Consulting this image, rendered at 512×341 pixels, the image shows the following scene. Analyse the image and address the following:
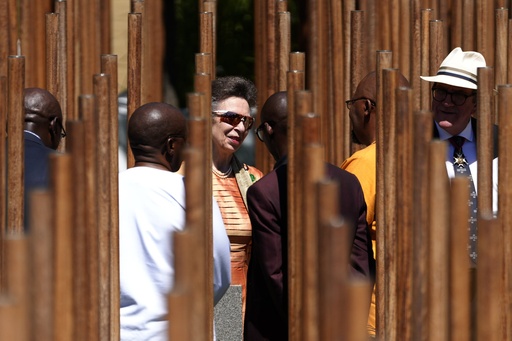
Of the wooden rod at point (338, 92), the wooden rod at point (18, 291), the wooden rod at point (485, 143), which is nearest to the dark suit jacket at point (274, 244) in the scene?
the wooden rod at point (485, 143)

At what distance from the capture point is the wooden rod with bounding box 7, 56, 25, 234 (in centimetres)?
176

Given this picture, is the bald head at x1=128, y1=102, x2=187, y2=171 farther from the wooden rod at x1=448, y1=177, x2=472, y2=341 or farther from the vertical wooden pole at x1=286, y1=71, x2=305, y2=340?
the wooden rod at x1=448, y1=177, x2=472, y2=341

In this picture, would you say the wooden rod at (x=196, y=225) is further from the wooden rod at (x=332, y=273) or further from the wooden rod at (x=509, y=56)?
the wooden rod at (x=509, y=56)

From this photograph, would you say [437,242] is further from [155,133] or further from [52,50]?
[52,50]

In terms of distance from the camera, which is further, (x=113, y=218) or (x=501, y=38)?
(x=501, y=38)

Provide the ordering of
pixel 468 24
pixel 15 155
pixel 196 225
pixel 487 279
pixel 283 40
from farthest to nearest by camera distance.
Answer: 1. pixel 468 24
2. pixel 283 40
3. pixel 15 155
4. pixel 487 279
5. pixel 196 225

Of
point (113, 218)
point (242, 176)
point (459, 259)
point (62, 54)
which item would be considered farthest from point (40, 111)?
point (459, 259)

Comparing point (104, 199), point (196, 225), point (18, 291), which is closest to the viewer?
point (18, 291)

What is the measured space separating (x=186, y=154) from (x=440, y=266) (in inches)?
13.6

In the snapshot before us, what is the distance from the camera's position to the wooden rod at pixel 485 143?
5.93 feet

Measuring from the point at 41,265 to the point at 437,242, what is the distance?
1.56ft

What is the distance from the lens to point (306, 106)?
156cm

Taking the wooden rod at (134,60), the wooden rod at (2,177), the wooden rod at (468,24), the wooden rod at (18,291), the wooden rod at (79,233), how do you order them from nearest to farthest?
1. the wooden rod at (18,291)
2. the wooden rod at (79,233)
3. the wooden rod at (2,177)
4. the wooden rod at (134,60)
5. the wooden rod at (468,24)

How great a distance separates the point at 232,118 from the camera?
2629mm
